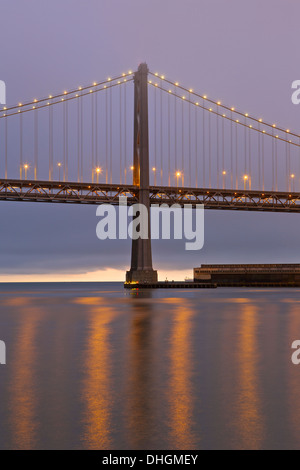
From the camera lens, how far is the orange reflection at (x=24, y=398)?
6.41 meters

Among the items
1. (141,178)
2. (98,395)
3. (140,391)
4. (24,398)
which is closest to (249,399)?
(140,391)

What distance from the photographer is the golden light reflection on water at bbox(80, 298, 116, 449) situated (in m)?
6.41

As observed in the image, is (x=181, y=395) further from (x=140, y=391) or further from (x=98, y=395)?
(x=98, y=395)

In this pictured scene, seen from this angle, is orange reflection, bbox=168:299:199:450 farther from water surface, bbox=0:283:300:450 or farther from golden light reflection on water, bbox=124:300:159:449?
golden light reflection on water, bbox=124:300:159:449

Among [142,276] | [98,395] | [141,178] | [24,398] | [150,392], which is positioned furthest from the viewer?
[141,178]

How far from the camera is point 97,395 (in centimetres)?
888

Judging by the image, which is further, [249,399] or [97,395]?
[97,395]

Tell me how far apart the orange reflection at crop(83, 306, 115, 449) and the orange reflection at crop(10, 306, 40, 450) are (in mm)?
612

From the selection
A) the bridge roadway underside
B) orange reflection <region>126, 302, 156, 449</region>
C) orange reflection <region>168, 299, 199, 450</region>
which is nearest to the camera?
orange reflection <region>168, 299, 199, 450</region>

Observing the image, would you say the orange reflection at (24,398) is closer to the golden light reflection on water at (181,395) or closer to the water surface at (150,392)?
the water surface at (150,392)

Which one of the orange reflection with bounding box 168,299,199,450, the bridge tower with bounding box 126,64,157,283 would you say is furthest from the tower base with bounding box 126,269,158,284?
the orange reflection with bounding box 168,299,199,450
